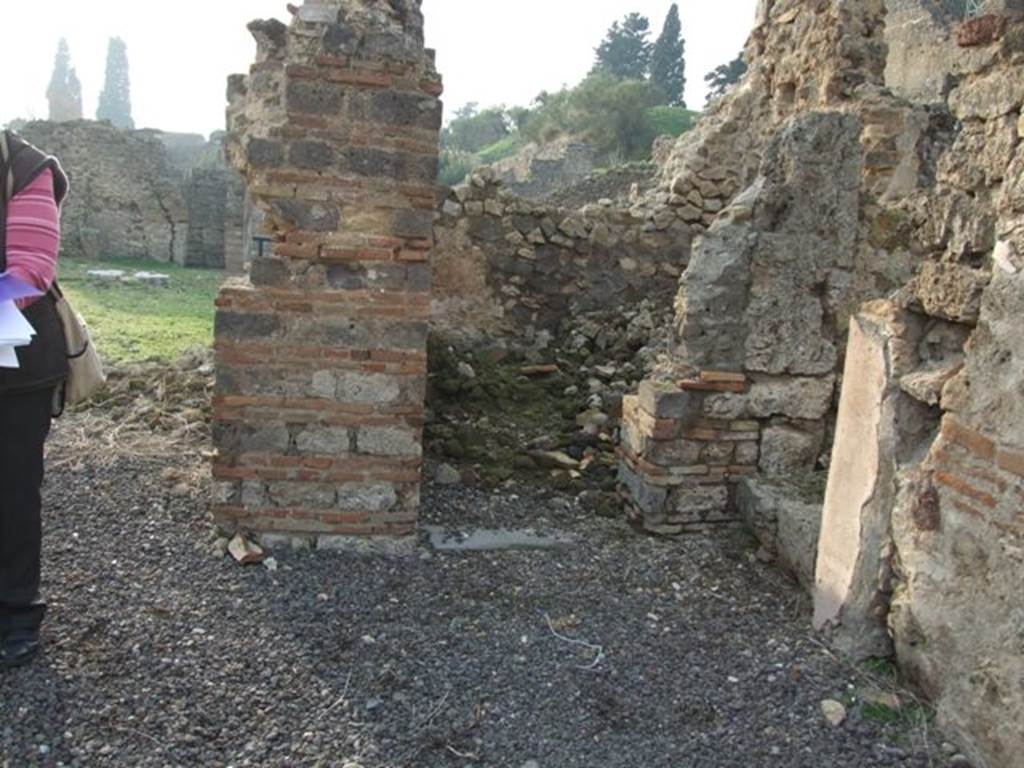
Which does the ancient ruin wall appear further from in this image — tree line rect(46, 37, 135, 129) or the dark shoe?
tree line rect(46, 37, 135, 129)

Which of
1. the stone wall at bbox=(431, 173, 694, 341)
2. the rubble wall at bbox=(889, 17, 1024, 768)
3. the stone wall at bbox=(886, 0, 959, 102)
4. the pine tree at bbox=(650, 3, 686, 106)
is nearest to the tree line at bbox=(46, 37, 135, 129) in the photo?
the pine tree at bbox=(650, 3, 686, 106)

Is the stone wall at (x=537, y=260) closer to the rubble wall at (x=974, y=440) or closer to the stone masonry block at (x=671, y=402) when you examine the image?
the stone masonry block at (x=671, y=402)

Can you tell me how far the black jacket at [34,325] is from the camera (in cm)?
316

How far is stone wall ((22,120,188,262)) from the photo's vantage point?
2017 centimetres

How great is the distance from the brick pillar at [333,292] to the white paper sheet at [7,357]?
1.24 m

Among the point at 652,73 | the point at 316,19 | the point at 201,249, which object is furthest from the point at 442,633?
the point at 652,73

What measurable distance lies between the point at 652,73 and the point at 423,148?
158 ft

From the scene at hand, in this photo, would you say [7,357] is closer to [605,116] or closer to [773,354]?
[773,354]

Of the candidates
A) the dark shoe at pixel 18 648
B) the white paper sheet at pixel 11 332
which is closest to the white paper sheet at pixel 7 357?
the white paper sheet at pixel 11 332

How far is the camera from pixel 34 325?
3248 millimetres

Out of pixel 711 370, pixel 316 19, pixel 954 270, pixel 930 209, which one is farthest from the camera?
pixel 711 370

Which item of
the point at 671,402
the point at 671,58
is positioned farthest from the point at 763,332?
the point at 671,58

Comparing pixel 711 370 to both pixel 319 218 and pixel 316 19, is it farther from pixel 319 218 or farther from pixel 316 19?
pixel 316 19

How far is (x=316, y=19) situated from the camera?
4.13 meters
